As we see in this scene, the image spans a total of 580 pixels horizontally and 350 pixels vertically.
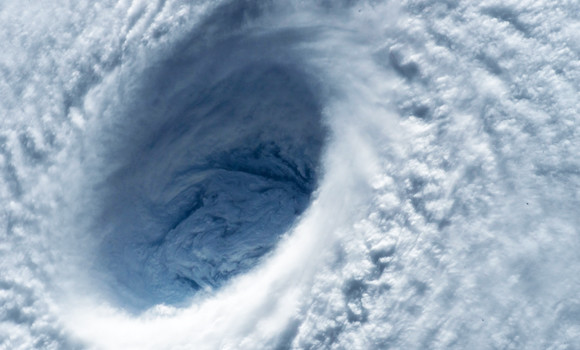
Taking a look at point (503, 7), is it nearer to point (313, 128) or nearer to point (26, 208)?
point (313, 128)

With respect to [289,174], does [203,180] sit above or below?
above

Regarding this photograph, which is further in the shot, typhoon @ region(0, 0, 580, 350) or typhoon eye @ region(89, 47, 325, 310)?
typhoon eye @ region(89, 47, 325, 310)

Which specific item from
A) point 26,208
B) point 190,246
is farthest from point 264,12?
point 26,208

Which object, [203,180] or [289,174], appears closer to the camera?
[289,174]
